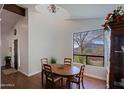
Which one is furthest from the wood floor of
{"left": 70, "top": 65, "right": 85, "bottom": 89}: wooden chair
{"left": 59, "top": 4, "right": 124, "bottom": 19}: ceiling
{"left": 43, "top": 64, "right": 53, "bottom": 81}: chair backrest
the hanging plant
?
{"left": 59, "top": 4, "right": 124, "bottom": 19}: ceiling

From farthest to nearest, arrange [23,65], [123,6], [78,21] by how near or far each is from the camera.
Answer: [23,65]
[78,21]
[123,6]

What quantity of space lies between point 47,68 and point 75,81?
26.8 inches

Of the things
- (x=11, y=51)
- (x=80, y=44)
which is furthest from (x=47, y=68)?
(x=11, y=51)

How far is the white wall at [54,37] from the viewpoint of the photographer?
232cm

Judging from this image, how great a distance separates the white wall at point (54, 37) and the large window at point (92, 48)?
12 cm

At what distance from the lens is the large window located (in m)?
2.08

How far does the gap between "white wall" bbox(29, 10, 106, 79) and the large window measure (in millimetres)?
119

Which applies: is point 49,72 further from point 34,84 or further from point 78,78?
point 78,78

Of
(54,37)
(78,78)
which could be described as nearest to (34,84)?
(78,78)

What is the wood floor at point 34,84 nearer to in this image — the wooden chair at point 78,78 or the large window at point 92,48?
the wooden chair at point 78,78

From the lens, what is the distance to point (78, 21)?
242 centimetres

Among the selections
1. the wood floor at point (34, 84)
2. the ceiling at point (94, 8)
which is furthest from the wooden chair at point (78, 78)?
the ceiling at point (94, 8)

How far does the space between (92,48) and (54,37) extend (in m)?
1.16
